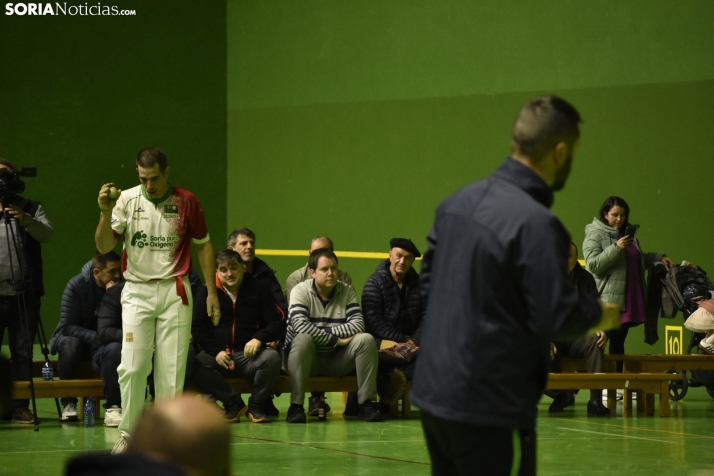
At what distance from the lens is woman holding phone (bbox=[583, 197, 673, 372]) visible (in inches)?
348

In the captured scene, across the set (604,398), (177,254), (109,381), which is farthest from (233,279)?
(604,398)

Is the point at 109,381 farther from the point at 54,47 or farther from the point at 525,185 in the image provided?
the point at 54,47

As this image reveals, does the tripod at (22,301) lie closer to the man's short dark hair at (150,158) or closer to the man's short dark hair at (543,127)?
the man's short dark hair at (150,158)

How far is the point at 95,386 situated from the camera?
299 inches

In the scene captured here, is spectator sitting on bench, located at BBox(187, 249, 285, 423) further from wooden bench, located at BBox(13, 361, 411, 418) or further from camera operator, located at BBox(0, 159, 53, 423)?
camera operator, located at BBox(0, 159, 53, 423)

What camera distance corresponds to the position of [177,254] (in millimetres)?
6133

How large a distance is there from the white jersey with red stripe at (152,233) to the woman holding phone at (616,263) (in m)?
3.87

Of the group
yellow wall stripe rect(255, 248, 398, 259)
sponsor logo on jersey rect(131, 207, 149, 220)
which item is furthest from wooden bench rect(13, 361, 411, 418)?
yellow wall stripe rect(255, 248, 398, 259)

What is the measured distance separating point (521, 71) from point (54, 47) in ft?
18.0

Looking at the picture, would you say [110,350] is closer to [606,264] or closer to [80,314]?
[80,314]

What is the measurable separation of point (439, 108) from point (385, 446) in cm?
611

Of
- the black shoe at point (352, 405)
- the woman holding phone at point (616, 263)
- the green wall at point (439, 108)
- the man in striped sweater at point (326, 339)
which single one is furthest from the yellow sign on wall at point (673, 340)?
the man in striped sweater at point (326, 339)

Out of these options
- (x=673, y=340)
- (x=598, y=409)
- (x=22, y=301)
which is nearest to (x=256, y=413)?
(x=22, y=301)

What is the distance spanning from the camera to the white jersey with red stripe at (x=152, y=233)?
6.06 m
